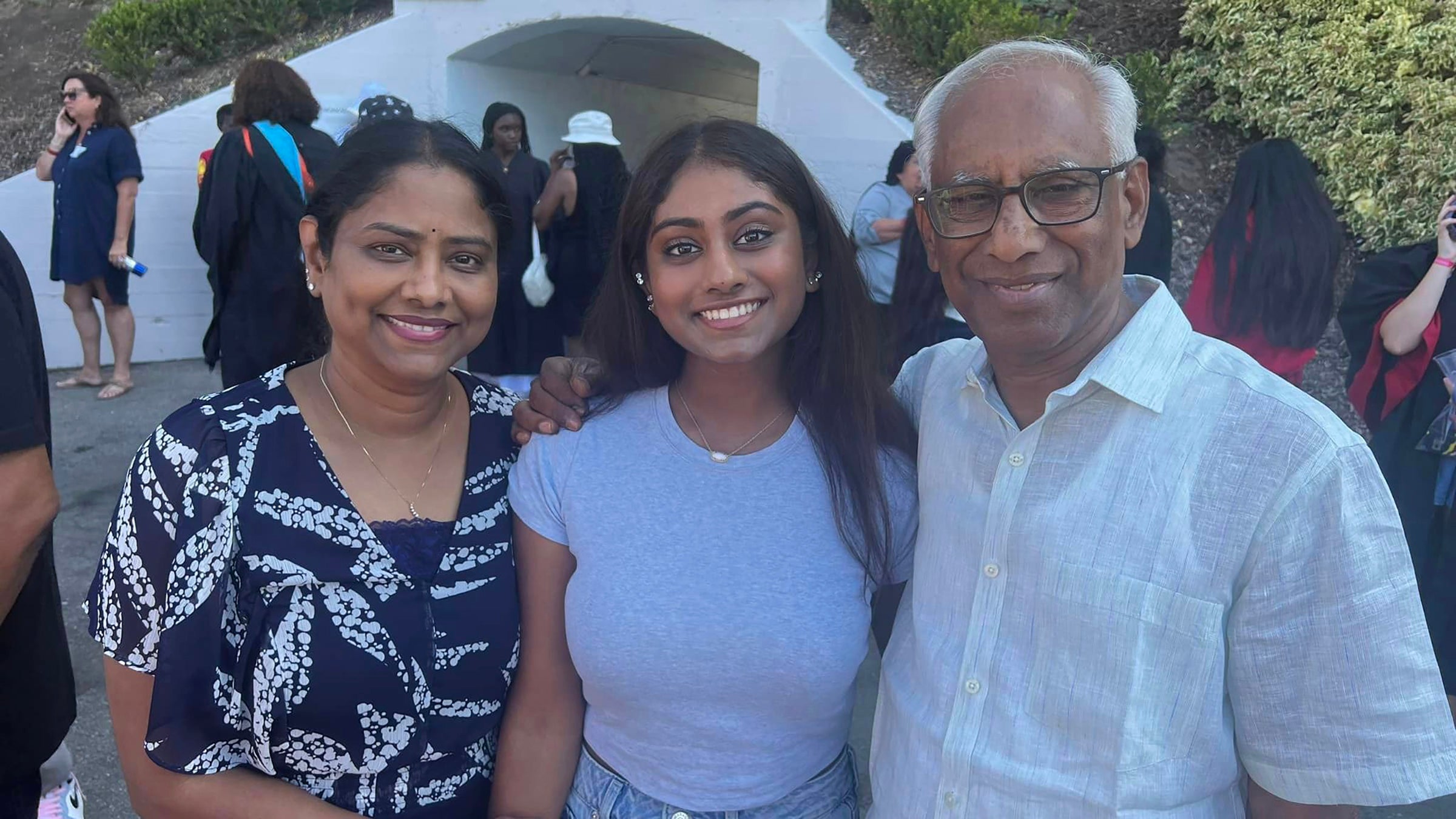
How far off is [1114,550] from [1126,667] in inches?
6.7

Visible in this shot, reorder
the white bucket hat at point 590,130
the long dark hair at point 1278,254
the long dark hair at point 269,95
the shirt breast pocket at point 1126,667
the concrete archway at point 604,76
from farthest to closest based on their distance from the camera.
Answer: the concrete archway at point 604,76 < the white bucket hat at point 590,130 < the long dark hair at point 269,95 < the long dark hair at point 1278,254 < the shirt breast pocket at point 1126,667

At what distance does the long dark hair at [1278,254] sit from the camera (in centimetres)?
427

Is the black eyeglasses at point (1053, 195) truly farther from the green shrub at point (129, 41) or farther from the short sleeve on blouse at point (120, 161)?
the green shrub at point (129, 41)

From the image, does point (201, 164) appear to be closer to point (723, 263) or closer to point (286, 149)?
point (286, 149)

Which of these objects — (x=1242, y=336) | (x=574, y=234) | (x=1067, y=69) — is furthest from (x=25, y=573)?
(x=574, y=234)

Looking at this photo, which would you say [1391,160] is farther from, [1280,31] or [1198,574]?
[1198,574]

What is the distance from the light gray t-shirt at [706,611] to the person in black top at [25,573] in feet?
2.79

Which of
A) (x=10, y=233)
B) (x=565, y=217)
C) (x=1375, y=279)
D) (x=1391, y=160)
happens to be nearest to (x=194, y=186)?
(x=10, y=233)

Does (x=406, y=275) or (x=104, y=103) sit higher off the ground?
(x=406, y=275)

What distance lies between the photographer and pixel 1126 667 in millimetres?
1471

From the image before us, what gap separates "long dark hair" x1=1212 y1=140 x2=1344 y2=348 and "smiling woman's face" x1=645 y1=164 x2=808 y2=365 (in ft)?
10.5

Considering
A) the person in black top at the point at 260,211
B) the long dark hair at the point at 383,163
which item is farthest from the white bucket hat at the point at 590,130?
the long dark hair at the point at 383,163

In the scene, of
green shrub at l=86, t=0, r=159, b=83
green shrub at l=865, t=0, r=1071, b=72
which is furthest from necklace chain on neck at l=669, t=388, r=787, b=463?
green shrub at l=86, t=0, r=159, b=83

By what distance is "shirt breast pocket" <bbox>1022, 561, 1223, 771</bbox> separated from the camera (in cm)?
145
